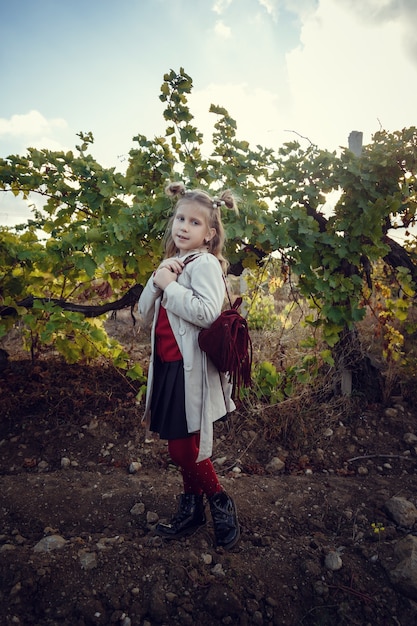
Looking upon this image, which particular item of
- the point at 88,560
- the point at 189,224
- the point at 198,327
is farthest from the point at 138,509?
the point at 189,224

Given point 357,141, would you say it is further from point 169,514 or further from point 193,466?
point 169,514

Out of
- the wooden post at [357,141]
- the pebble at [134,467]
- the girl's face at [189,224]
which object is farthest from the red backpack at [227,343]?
the wooden post at [357,141]

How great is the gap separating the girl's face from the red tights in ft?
3.16

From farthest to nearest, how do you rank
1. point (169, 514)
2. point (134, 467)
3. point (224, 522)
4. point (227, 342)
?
point (134, 467) < point (169, 514) < point (224, 522) < point (227, 342)

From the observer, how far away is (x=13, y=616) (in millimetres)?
1668

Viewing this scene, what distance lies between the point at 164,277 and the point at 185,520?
51.4 inches

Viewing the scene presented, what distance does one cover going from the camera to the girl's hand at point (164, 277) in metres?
1.95

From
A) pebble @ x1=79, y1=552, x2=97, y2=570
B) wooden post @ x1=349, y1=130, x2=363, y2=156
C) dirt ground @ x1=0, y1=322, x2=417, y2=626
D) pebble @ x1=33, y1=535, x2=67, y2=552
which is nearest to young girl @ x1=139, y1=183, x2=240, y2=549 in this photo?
dirt ground @ x1=0, y1=322, x2=417, y2=626

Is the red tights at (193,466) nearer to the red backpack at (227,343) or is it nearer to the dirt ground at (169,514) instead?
the dirt ground at (169,514)

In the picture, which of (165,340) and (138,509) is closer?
(165,340)

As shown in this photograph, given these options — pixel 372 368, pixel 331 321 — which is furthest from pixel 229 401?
pixel 372 368

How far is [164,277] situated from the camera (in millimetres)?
1963

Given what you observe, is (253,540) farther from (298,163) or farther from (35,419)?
(298,163)

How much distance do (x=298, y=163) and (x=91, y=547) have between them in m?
3.02
